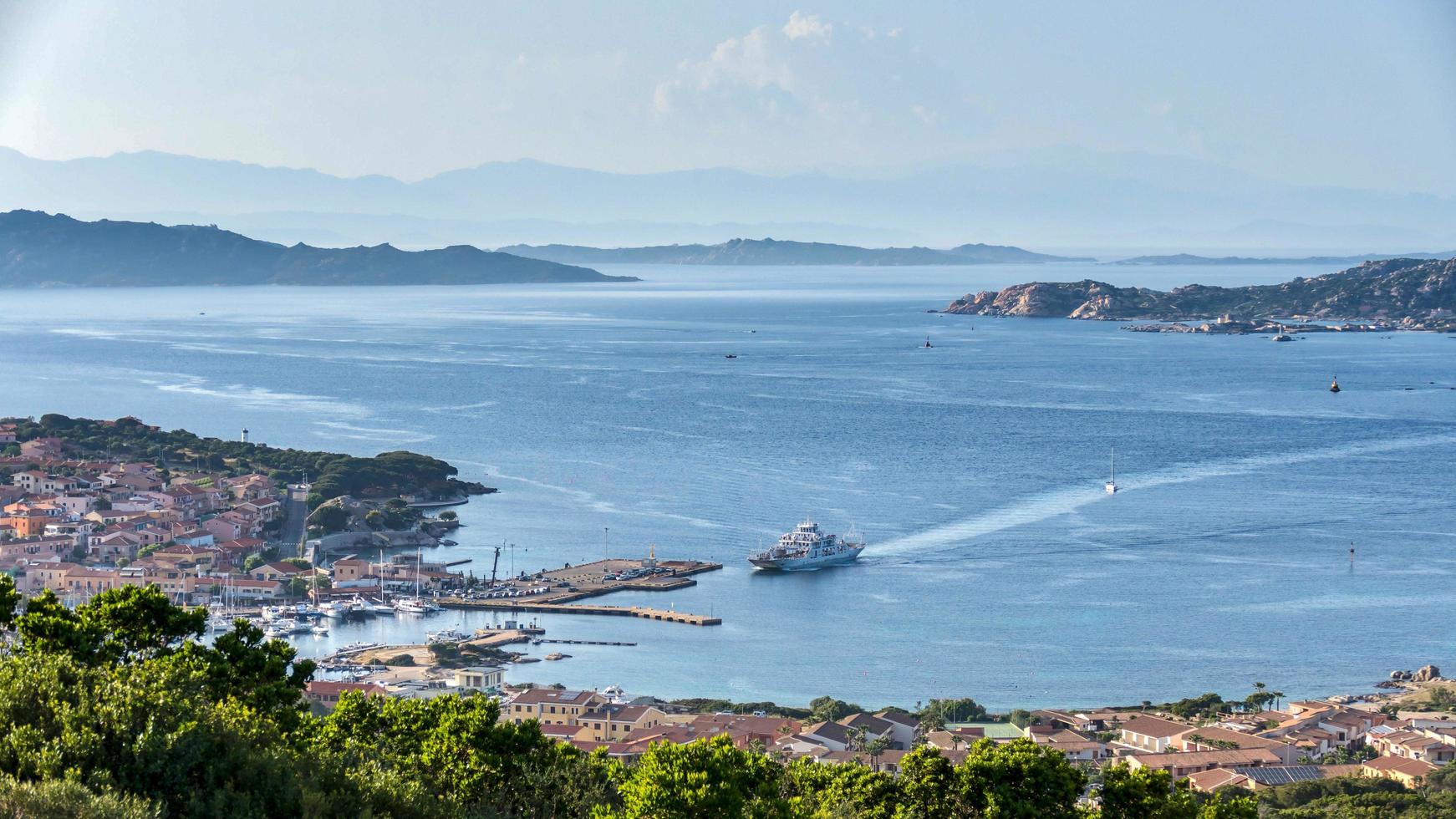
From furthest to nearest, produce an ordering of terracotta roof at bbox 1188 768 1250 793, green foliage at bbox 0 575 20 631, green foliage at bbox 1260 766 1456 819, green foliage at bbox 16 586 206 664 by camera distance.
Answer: terracotta roof at bbox 1188 768 1250 793, green foliage at bbox 1260 766 1456 819, green foliage at bbox 0 575 20 631, green foliage at bbox 16 586 206 664

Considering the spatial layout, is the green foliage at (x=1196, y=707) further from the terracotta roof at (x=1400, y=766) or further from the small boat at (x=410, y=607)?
the small boat at (x=410, y=607)

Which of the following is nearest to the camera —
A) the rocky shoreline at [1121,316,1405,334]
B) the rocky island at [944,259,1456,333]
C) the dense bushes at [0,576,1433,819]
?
the dense bushes at [0,576,1433,819]

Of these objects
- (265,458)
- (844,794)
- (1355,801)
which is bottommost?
(1355,801)

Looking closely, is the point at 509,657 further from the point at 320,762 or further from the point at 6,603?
the point at 320,762

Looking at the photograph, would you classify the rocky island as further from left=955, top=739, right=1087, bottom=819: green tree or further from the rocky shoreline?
left=955, top=739, right=1087, bottom=819: green tree

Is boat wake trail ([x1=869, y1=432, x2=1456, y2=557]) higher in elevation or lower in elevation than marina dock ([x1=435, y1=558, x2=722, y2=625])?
higher

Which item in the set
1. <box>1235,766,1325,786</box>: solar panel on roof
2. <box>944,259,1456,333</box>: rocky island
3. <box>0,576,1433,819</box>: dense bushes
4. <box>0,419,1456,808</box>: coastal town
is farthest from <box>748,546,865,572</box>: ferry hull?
<box>944,259,1456,333</box>: rocky island

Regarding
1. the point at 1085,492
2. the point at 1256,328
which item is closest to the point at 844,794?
the point at 1085,492

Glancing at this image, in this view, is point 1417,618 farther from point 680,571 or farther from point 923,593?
point 680,571
